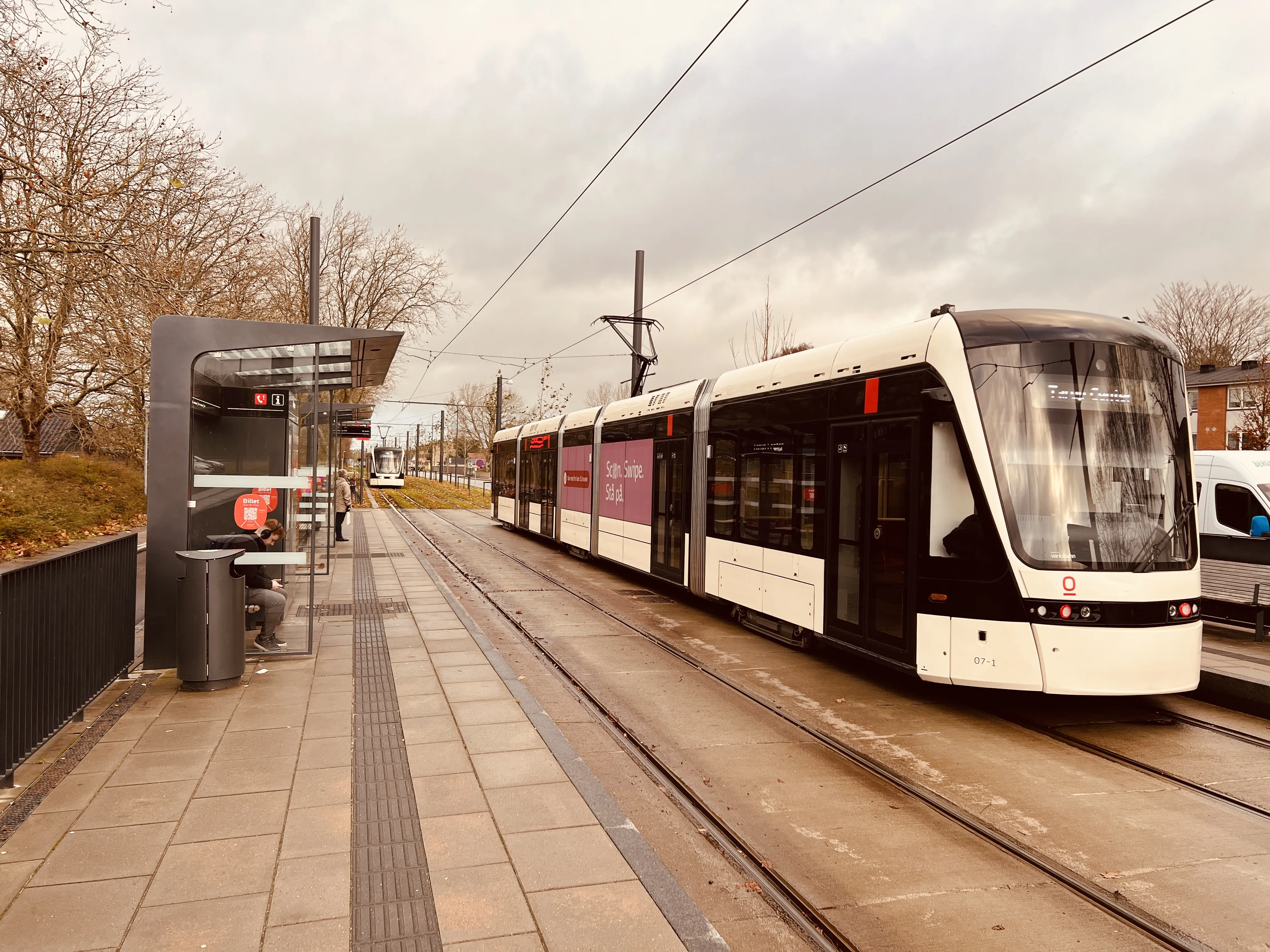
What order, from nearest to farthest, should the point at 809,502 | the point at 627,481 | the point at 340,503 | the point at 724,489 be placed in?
the point at 809,502 → the point at 724,489 → the point at 627,481 → the point at 340,503

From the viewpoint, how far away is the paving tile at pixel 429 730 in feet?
19.8

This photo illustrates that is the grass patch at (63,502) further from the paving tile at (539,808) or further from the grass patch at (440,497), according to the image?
the paving tile at (539,808)

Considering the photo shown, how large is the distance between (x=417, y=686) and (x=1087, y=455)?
5.61 m

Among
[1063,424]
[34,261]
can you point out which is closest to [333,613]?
[34,261]

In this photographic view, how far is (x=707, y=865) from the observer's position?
170 inches

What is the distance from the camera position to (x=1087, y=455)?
655 centimetres

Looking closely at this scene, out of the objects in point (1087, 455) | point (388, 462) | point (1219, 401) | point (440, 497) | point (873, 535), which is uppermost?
point (1219, 401)

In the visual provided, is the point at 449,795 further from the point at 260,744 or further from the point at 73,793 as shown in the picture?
the point at 73,793

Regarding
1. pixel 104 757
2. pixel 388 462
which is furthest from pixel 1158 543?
pixel 388 462

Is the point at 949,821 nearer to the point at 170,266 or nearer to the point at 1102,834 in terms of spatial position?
the point at 1102,834

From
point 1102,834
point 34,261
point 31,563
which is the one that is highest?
point 34,261

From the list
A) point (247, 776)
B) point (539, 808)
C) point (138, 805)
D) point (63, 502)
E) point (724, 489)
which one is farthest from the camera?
point (63, 502)

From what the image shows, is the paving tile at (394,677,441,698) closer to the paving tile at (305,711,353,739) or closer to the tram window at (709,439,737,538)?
the paving tile at (305,711,353,739)

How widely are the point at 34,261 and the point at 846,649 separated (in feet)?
36.7
